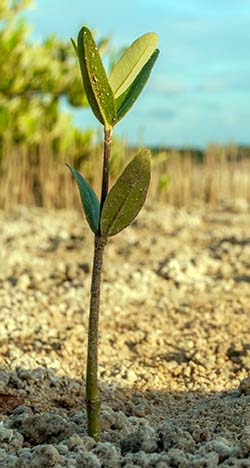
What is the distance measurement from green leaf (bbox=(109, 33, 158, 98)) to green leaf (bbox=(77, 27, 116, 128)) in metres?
0.09

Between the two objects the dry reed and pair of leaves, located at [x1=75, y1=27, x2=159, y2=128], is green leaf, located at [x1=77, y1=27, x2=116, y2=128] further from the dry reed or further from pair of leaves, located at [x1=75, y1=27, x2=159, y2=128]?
the dry reed

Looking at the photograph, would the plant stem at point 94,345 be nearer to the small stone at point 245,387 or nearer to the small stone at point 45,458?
the small stone at point 45,458

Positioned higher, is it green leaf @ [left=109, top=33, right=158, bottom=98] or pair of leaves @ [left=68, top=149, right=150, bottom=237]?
green leaf @ [left=109, top=33, right=158, bottom=98]

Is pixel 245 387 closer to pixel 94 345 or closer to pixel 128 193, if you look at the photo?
pixel 94 345

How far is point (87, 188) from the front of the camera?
1622 millimetres

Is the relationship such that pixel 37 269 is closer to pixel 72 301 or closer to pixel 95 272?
pixel 72 301

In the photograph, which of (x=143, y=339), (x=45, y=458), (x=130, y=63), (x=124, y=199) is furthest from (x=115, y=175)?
(x=45, y=458)

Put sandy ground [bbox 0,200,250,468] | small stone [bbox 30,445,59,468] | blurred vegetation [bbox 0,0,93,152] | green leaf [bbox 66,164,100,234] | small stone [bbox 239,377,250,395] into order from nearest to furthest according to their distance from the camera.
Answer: small stone [bbox 30,445,59,468]
green leaf [bbox 66,164,100,234]
sandy ground [bbox 0,200,250,468]
small stone [bbox 239,377,250,395]
blurred vegetation [bbox 0,0,93,152]

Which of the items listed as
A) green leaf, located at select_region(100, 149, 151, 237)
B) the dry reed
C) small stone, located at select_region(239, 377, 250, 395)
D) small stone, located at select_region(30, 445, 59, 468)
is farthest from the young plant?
the dry reed

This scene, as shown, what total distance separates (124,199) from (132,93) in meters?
0.22

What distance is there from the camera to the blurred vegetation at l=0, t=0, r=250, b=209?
696 cm

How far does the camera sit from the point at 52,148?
23.7 ft

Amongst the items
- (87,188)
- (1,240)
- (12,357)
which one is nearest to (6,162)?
(1,240)

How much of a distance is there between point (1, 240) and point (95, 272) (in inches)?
143
